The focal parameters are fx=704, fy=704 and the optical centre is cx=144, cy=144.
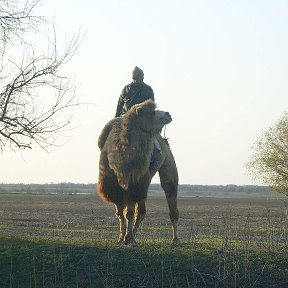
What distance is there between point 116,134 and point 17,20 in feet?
14.4

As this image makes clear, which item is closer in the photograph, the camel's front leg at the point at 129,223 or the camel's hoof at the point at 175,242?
the camel's front leg at the point at 129,223

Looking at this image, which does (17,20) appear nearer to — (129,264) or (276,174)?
(129,264)

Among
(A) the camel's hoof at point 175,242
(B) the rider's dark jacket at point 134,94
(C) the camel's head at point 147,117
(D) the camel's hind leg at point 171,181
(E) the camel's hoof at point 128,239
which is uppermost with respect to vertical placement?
(B) the rider's dark jacket at point 134,94

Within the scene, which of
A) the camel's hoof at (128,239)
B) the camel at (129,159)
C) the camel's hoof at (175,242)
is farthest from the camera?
the camel's hoof at (175,242)

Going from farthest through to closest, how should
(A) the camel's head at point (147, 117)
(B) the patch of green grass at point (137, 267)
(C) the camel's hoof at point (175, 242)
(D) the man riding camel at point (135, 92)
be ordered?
1. (D) the man riding camel at point (135, 92)
2. (A) the camel's head at point (147, 117)
3. (C) the camel's hoof at point (175, 242)
4. (B) the patch of green grass at point (137, 267)

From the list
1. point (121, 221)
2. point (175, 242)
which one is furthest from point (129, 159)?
point (175, 242)

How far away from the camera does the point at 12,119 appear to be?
49.6 ft

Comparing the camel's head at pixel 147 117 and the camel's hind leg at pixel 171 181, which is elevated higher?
the camel's head at pixel 147 117

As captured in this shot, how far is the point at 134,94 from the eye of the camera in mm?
15211

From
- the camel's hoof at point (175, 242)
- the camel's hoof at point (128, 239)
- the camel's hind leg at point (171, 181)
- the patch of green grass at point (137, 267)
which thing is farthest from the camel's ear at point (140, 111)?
the patch of green grass at point (137, 267)

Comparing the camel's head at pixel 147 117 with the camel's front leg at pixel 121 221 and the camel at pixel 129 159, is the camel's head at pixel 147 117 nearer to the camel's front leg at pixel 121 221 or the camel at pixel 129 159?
the camel at pixel 129 159

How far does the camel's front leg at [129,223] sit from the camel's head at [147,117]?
1.62 m

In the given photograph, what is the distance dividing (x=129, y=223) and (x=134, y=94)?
298 centimetres

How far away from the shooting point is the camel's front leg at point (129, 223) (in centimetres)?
1370
